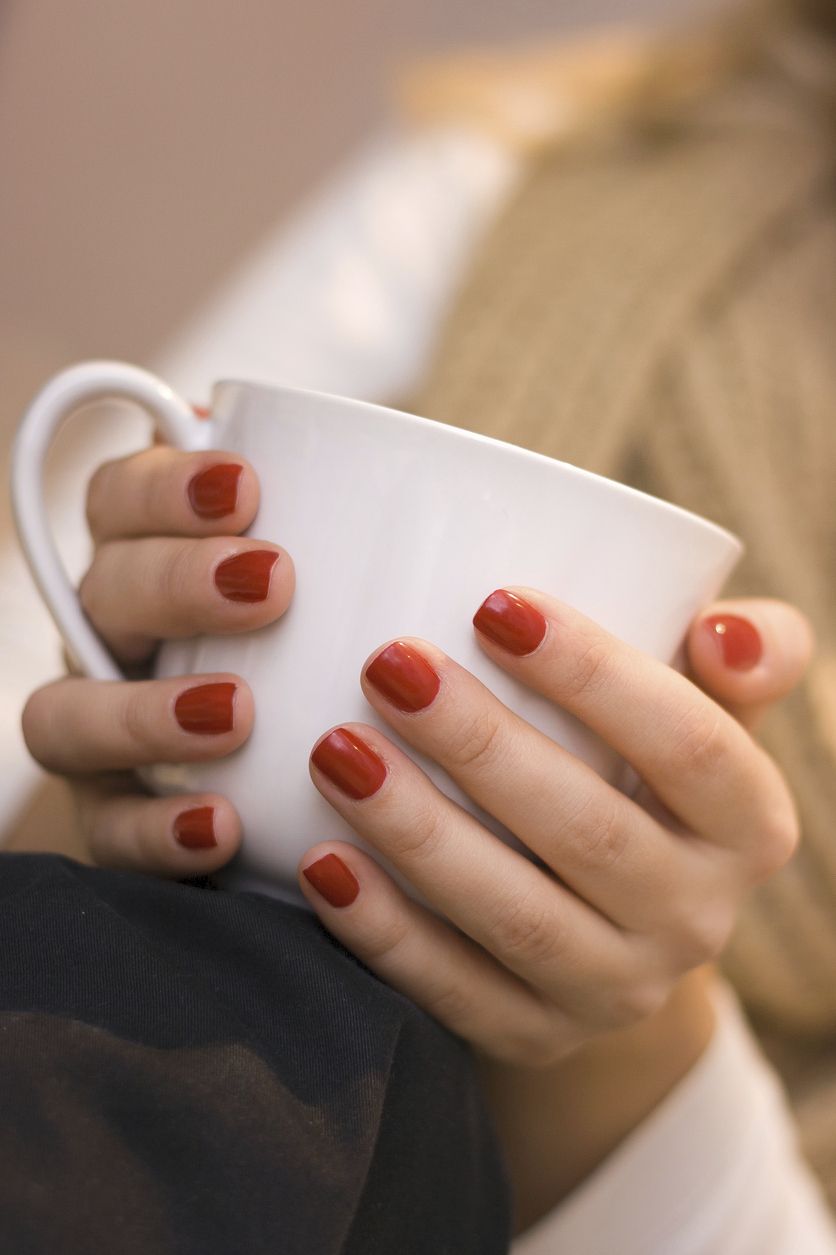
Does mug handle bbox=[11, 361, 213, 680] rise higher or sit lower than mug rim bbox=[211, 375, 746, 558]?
lower

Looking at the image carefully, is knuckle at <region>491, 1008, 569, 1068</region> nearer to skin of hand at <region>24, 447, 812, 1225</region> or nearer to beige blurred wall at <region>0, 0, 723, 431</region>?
skin of hand at <region>24, 447, 812, 1225</region>

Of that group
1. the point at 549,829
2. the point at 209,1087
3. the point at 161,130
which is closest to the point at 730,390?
the point at 549,829

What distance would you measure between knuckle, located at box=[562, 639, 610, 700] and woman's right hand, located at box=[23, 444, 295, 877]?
9 cm

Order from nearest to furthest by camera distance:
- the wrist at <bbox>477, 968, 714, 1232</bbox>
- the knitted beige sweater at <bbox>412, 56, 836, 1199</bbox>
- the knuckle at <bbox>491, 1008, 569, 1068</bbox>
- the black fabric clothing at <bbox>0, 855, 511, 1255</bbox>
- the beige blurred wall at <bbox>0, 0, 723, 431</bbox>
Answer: the black fabric clothing at <bbox>0, 855, 511, 1255</bbox> < the knuckle at <bbox>491, 1008, 569, 1068</bbox> < the wrist at <bbox>477, 968, 714, 1232</bbox> < the knitted beige sweater at <bbox>412, 56, 836, 1199</bbox> < the beige blurred wall at <bbox>0, 0, 723, 431</bbox>

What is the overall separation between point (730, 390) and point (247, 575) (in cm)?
61

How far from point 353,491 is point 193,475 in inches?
3.0

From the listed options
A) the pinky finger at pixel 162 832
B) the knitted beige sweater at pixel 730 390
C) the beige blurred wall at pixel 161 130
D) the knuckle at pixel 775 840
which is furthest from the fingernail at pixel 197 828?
the beige blurred wall at pixel 161 130

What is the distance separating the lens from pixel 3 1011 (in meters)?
0.29

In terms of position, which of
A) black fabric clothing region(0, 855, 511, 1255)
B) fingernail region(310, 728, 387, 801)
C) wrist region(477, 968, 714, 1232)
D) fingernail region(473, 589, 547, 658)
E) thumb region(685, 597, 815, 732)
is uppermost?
thumb region(685, 597, 815, 732)

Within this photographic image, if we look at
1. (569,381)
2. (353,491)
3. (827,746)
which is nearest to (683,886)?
(353,491)

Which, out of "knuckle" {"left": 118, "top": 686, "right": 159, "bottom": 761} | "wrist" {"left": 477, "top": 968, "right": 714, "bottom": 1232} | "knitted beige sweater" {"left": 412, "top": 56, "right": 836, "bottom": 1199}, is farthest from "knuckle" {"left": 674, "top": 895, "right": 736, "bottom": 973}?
"knitted beige sweater" {"left": 412, "top": 56, "right": 836, "bottom": 1199}

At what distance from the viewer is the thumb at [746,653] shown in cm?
39

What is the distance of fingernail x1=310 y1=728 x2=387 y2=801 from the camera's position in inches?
12.5

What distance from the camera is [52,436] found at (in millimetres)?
380
